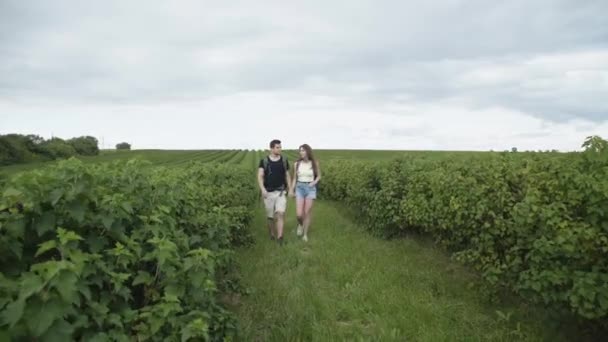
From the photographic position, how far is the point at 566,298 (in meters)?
3.84

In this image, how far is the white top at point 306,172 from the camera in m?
9.77

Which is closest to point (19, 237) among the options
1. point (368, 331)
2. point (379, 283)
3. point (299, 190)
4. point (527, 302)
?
point (368, 331)

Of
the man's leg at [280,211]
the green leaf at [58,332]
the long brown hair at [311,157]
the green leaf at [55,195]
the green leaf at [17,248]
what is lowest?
the man's leg at [280,211]

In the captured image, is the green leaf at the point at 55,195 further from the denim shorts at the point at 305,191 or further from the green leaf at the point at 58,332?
the denim shorts at the point at 305,191

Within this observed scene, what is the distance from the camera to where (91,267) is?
9.01ft

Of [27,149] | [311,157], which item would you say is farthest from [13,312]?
[27,149]

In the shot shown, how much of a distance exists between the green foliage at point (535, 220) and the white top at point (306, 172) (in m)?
2.48

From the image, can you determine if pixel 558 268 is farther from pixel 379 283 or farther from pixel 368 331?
pixel 379 283

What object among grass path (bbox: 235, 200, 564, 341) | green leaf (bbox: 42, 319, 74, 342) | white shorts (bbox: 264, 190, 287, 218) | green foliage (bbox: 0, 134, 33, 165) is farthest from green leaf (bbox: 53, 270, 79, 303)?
green foliage (bbox: 0, 134, 33, 165)

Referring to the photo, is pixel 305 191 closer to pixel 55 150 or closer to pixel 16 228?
pixel 16 228

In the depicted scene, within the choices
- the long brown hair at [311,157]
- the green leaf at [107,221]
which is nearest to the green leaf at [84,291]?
the green leaf at [107,221]

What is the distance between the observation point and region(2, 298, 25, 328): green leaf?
2.02 meters

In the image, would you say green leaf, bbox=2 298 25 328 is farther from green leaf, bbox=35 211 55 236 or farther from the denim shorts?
the denim shorts

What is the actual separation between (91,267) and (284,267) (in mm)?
4674
